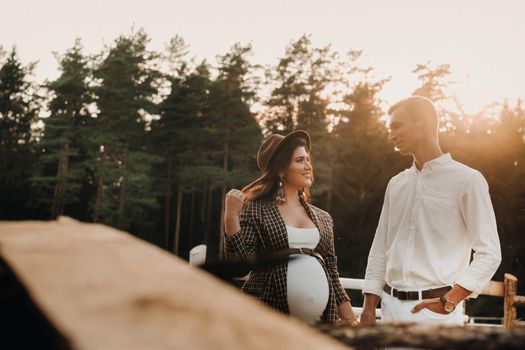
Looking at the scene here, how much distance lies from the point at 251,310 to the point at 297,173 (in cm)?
318

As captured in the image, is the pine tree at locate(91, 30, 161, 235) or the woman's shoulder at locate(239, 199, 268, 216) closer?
the woman's shoulder at locate(239, 199, 268, 216)

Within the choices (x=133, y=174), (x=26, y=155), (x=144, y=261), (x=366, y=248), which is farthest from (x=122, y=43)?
(x=144, y=261)

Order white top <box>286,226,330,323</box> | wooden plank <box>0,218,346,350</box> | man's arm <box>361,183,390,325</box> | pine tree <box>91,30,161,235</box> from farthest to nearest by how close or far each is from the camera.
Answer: pine tree <box>91,30,161,235</box>, man's arm <box>361,183,390,325</box>, white top <box>286,226,330,323</box>, wooden plank <box>0,218,346,350</box>

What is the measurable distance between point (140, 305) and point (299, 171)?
3206 mm

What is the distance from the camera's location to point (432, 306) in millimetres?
2688

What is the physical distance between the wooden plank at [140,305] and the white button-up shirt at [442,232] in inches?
97.8

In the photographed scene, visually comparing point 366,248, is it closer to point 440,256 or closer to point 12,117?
point 440,256

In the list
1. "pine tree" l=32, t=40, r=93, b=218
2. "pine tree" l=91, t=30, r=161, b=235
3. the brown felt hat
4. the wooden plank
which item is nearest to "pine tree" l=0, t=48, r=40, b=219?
"pine tree" l=32, t=40, r=93, b=218

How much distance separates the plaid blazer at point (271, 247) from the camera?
118 inches

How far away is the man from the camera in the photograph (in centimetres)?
267

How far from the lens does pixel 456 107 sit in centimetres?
2519

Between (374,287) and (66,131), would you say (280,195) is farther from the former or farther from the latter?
(66,131)

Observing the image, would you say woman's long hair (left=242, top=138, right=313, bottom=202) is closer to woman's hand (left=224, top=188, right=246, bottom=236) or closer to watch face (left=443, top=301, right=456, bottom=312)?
woman's hand (left=224, top=188, right=246, bottom=236)

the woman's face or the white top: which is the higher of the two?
the woman's face
